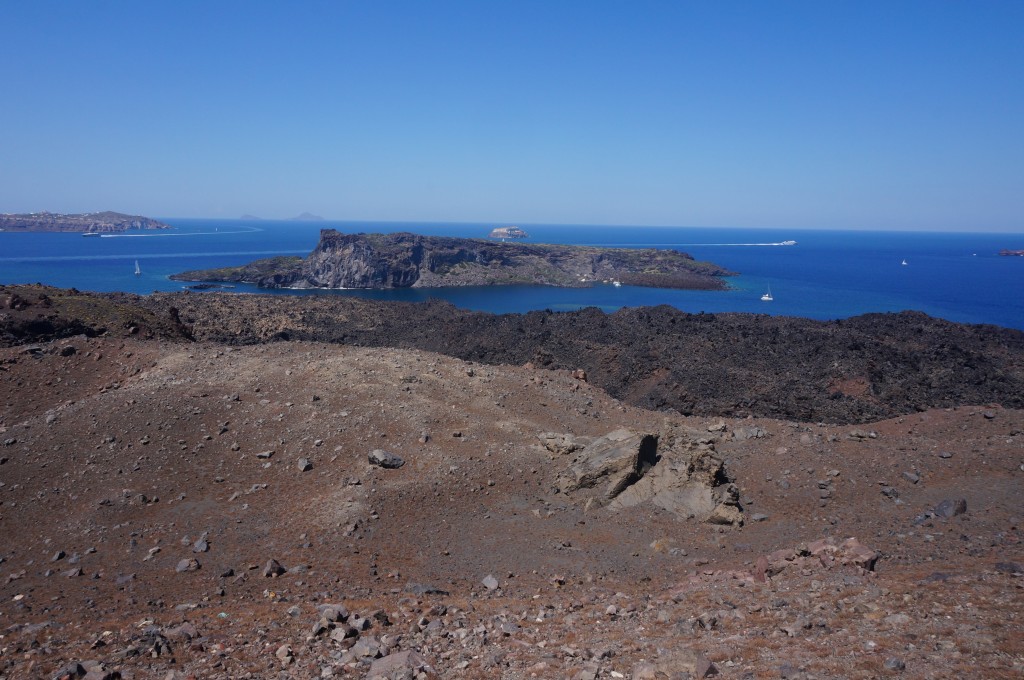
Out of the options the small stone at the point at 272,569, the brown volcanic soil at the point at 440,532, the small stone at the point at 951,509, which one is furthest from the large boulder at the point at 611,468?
the small stone at the point at 272,569

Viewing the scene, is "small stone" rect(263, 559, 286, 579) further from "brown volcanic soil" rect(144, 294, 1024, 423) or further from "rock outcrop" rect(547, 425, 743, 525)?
"brown volcanic soil" rect(144, 294, 1024, 423)

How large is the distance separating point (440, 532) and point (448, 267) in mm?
91345

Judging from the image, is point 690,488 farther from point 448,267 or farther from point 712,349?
point 448,267

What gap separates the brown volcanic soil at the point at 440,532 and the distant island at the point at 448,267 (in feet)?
254

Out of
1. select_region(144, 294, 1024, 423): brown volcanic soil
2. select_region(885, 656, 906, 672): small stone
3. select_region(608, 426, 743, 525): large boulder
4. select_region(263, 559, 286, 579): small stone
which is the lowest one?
select_region(144, 294, 1024, 423): brown volcanic soil

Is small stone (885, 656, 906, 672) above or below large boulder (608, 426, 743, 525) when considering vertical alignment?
above

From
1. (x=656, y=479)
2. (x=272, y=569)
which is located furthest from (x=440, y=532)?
(x=656, y=479)

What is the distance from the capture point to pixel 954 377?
29.1 metres

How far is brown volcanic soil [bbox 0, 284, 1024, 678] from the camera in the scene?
21.6 feet

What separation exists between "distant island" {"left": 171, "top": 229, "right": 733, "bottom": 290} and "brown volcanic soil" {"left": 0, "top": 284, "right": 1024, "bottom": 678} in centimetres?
7742

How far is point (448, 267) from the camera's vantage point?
330ft

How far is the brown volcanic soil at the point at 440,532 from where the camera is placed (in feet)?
21.6

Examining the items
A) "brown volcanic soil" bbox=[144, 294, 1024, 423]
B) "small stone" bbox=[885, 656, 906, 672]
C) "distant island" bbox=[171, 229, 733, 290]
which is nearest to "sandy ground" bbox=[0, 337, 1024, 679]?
"small stone" bbox=[885, 656, 906, 672]

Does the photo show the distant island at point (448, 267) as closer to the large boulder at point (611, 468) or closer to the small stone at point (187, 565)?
the large boulder at point (611, 468)
